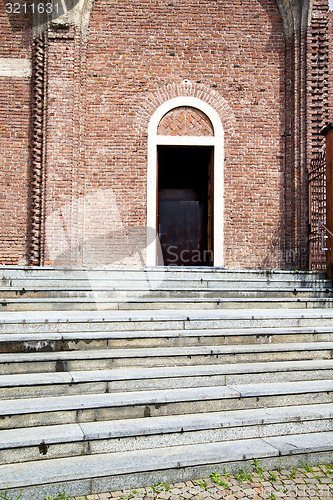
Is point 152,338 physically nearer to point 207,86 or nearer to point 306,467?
point 306,467

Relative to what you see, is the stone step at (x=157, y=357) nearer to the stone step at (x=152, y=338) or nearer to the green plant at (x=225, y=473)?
the stone step at (x=152, y=338)

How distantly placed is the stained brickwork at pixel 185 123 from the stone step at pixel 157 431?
23.0 feet

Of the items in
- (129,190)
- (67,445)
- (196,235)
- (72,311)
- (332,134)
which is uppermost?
(332,134)

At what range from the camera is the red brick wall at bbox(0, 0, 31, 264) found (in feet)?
30.8

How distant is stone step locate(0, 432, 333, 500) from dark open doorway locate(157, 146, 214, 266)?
6929 millimetres

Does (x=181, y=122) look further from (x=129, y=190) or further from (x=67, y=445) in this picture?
(x=67, y=445)

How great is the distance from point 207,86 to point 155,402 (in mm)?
7775

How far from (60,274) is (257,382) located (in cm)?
341

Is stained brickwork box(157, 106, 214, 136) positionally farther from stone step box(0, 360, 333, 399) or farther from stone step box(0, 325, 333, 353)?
stone step box(0, 360, 333, 399)

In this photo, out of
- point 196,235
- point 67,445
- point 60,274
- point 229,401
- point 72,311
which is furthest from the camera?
point 196,235

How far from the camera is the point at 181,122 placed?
Answer: 9.66 m

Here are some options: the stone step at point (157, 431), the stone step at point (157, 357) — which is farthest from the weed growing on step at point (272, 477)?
the stone step at point (157, 357)

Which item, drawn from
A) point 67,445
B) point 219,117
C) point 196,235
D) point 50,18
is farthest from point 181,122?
point 67,445

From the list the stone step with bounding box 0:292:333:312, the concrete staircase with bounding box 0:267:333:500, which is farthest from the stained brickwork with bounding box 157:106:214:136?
the concrete staircase with bounding box 0:267:333:500
